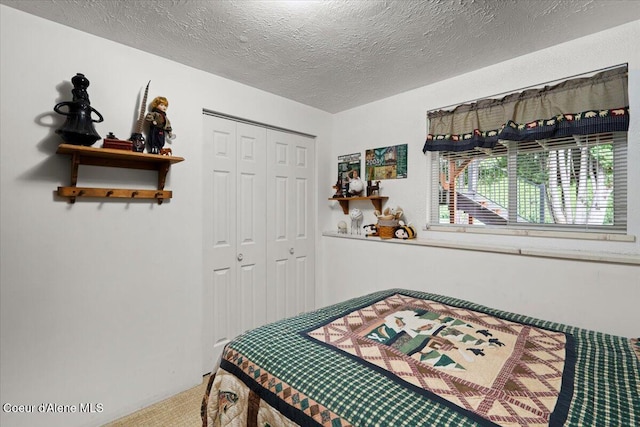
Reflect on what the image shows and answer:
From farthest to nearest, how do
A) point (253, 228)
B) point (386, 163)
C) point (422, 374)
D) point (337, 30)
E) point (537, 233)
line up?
1. point (386, 163)
2. point (253, 228)
3. point (537, 233)
4. point (337, 30)
5. point (422, 374)

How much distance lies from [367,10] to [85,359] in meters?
2.61

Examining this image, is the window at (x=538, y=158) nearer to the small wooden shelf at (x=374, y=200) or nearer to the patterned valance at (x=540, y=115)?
the patterned valance at (x=540, y=115)

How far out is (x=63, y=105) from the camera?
170cm

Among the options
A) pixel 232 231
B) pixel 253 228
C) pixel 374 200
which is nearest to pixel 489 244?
pixel 374 200

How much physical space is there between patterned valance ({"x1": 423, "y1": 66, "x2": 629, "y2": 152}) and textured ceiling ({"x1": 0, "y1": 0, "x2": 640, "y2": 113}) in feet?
0.98

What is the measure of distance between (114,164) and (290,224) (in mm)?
1571

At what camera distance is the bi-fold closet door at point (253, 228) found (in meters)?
2.50

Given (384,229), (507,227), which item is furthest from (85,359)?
(507,227)

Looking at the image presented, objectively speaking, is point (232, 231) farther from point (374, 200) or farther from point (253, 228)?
point (374, 200)

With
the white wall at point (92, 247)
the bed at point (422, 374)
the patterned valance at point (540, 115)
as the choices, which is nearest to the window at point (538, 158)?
the patterned valance at point (540, 115)

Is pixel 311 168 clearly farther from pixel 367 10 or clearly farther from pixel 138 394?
pixel 138 394

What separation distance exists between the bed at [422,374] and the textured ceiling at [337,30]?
1.63 meters

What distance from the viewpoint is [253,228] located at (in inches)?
→ 109

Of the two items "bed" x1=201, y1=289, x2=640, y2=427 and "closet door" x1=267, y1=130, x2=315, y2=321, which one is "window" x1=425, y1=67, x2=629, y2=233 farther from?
"closet door" x1=267, y1=130, x2=315, y2=321
